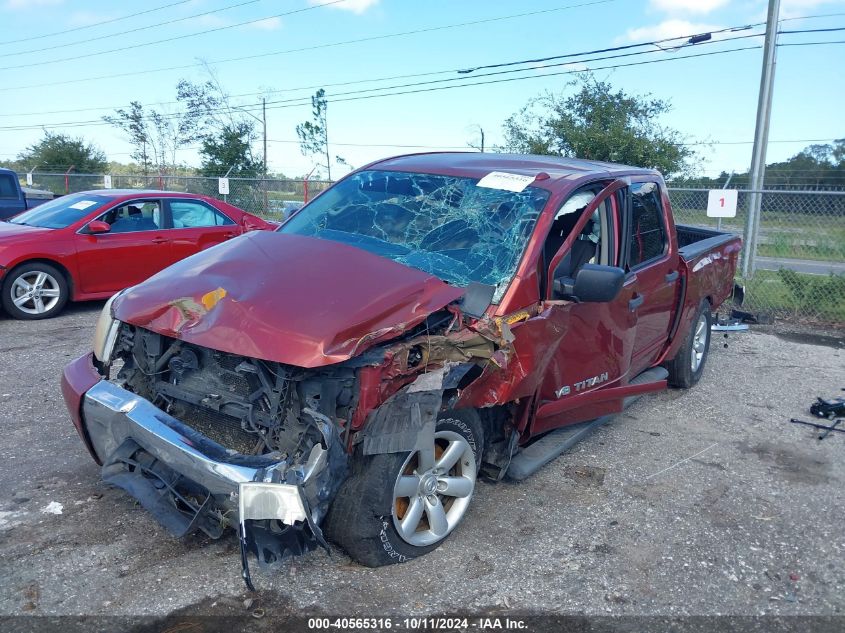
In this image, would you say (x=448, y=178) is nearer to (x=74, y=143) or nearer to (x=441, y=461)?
(x=441, y=461)

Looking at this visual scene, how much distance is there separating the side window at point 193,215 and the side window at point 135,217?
0.75 feet

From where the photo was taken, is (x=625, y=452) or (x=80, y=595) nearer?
(x=80, y=595)

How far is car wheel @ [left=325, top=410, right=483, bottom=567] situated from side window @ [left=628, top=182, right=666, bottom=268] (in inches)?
76.9

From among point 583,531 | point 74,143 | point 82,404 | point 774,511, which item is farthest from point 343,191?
point 74,143

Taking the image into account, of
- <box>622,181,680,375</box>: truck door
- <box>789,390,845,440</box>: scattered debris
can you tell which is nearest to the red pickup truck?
<box>622,181,680,375</box>: truck door

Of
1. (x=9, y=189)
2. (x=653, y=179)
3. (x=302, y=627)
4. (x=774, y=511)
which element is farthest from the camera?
(x=9, y=189)

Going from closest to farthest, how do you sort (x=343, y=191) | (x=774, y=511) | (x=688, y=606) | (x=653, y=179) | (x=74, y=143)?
(x=688, y=606) < (x=774, y=511) < (x=343, y=191) < (x=653, y=179) < (x=74, y=143)

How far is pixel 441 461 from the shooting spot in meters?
3.35

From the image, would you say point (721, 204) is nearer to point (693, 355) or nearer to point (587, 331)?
point (693, 355)

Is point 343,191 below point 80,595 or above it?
above

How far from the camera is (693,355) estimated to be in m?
6.30

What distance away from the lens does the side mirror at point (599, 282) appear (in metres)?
3.59

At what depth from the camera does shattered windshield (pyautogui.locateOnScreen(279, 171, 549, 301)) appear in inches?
150

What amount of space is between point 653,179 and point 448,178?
190 cm
